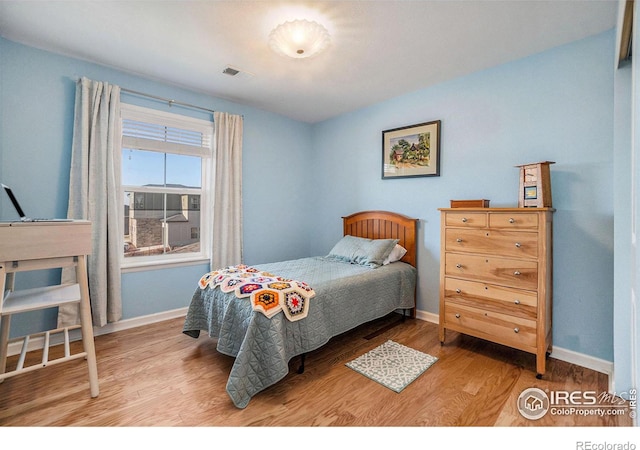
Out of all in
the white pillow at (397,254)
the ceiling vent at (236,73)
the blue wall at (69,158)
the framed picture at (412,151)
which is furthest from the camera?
the white pillow at (397,254)

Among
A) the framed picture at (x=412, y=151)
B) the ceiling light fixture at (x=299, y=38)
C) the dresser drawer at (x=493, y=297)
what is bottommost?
the dresser drawer at (x=493, y=297)

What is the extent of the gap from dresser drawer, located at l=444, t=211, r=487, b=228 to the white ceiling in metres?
1.29

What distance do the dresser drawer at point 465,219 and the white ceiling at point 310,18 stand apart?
1.29m

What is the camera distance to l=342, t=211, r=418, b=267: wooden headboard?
3.21m

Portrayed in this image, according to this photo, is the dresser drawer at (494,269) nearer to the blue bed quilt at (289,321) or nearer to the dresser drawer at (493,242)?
the dresser drawer at (493,242)

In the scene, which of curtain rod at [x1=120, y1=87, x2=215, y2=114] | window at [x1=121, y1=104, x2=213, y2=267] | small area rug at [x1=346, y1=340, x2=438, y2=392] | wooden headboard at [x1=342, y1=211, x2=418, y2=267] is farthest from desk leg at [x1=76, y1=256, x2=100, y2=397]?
wooden headboard at [x1=342, y1=211, x2=418, y2=267]

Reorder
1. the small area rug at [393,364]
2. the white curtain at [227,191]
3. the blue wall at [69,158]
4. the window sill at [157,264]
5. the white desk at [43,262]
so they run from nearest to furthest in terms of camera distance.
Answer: the white desk at [43,262], the small area rug at [393,364], the blue wall at [69,158], the window sill at [157,264], the white curtain at [227,191]

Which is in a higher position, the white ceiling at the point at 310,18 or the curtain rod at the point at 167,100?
the white ceiling at the point at 310,18

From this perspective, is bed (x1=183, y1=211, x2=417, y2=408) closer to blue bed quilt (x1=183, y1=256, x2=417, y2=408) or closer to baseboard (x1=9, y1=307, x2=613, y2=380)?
blue bed quilt (x1=183, y1=256, x2=417, y2=408)

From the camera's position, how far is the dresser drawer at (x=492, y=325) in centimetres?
211

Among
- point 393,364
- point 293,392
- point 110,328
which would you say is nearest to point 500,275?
point 393,364

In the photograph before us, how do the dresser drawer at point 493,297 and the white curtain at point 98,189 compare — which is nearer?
the dresser drawer at point 493,297

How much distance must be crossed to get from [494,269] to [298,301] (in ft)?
4.85

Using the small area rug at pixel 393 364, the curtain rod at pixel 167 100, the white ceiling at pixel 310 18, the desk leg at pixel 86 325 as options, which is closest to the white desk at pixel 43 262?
the desk leg at pixel 86 325
